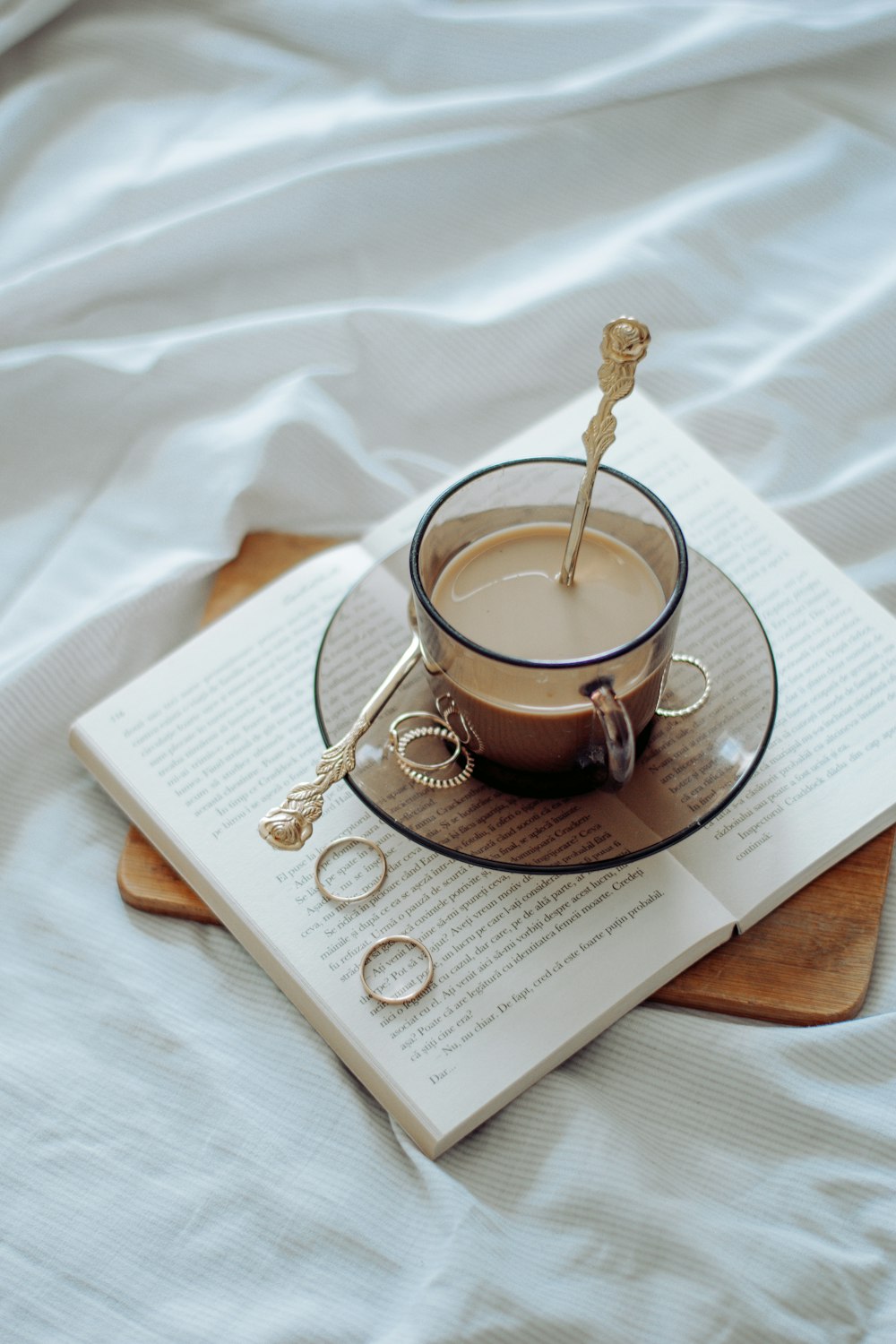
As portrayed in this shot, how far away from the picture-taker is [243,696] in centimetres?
66

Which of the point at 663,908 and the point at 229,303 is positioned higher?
the point at 229,303

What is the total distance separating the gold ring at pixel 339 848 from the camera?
582 mm

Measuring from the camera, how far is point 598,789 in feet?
1.88

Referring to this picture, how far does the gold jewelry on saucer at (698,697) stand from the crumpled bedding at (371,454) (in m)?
0.15

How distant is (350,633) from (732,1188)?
32cm

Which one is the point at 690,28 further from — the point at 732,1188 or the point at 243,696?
the point at 732,1188

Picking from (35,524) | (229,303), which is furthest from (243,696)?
(229,303)

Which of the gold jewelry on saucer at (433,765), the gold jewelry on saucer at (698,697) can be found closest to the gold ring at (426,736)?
the gold jewelry on saucer at (433,765)

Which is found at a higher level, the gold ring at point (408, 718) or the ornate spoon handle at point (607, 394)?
the ornate spoon handle at point (607, 394)

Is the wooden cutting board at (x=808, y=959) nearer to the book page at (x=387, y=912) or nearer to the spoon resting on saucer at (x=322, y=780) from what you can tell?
the book page at (x=387, y=912)

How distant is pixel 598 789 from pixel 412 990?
127 mm

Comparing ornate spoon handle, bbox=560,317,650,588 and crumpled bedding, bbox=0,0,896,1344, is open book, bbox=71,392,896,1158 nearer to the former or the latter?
crumpled bedding, bbox=0,0,896,1344

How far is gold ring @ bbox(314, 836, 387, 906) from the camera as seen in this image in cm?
58

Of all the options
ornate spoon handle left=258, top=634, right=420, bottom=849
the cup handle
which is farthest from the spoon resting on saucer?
the cup handle
